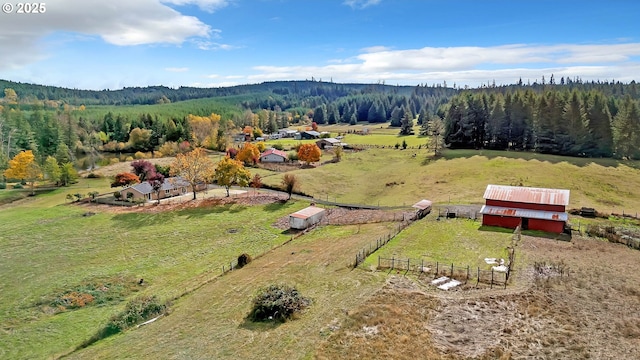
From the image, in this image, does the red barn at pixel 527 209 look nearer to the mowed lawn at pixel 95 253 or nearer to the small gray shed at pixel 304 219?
the small gray shed at pixel 304 219

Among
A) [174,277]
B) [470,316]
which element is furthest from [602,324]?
[174,277]

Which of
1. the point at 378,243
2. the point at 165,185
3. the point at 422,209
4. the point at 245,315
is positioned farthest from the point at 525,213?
the point at 165,185

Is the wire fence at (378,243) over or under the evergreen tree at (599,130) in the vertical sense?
under

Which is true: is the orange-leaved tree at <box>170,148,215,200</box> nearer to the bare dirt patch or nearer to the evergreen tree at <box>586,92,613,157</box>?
the bare dirt patch

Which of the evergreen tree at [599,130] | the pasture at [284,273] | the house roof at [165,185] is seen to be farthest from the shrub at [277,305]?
the evergreen tree at [599,130]

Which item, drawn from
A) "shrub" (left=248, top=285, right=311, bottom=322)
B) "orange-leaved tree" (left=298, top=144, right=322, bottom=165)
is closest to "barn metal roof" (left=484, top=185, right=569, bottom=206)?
"shrub" (left=248, top=285, right=311, bottom=322)

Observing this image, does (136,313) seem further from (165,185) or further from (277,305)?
(165,185)
